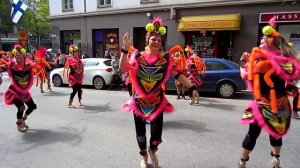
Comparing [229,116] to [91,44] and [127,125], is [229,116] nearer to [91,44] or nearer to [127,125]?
[127,125]

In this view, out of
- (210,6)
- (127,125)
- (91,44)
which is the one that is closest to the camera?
(127,125)

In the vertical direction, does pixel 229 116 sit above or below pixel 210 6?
below

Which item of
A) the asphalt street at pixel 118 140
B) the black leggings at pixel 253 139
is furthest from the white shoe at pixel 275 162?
the asphalt street at pixel 118 140

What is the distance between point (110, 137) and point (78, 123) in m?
1.41

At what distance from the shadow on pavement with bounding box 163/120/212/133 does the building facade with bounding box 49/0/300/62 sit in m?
9.47

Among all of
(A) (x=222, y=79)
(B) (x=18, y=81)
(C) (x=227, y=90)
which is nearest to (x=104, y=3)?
(A) (x=222, y=79)

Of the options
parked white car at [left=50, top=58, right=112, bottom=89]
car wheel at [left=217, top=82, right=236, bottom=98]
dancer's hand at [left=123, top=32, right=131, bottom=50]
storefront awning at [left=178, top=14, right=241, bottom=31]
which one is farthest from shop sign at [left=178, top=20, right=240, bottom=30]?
dancer's hand at [left=123, top=32, right=131, bottom=50]

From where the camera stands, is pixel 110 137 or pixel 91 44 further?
pixel 91 44

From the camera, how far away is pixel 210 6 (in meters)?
16.0

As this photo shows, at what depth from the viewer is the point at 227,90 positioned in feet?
34.4

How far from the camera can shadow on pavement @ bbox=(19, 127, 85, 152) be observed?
5.53m

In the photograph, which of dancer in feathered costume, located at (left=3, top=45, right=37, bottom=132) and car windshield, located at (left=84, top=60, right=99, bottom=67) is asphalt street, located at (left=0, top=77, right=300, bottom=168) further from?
car windshield, located at (left=84, top=60, right=99, bottom=67)

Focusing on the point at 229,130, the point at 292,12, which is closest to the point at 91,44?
the point at 292,12

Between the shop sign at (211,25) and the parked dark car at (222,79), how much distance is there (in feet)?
16.1
